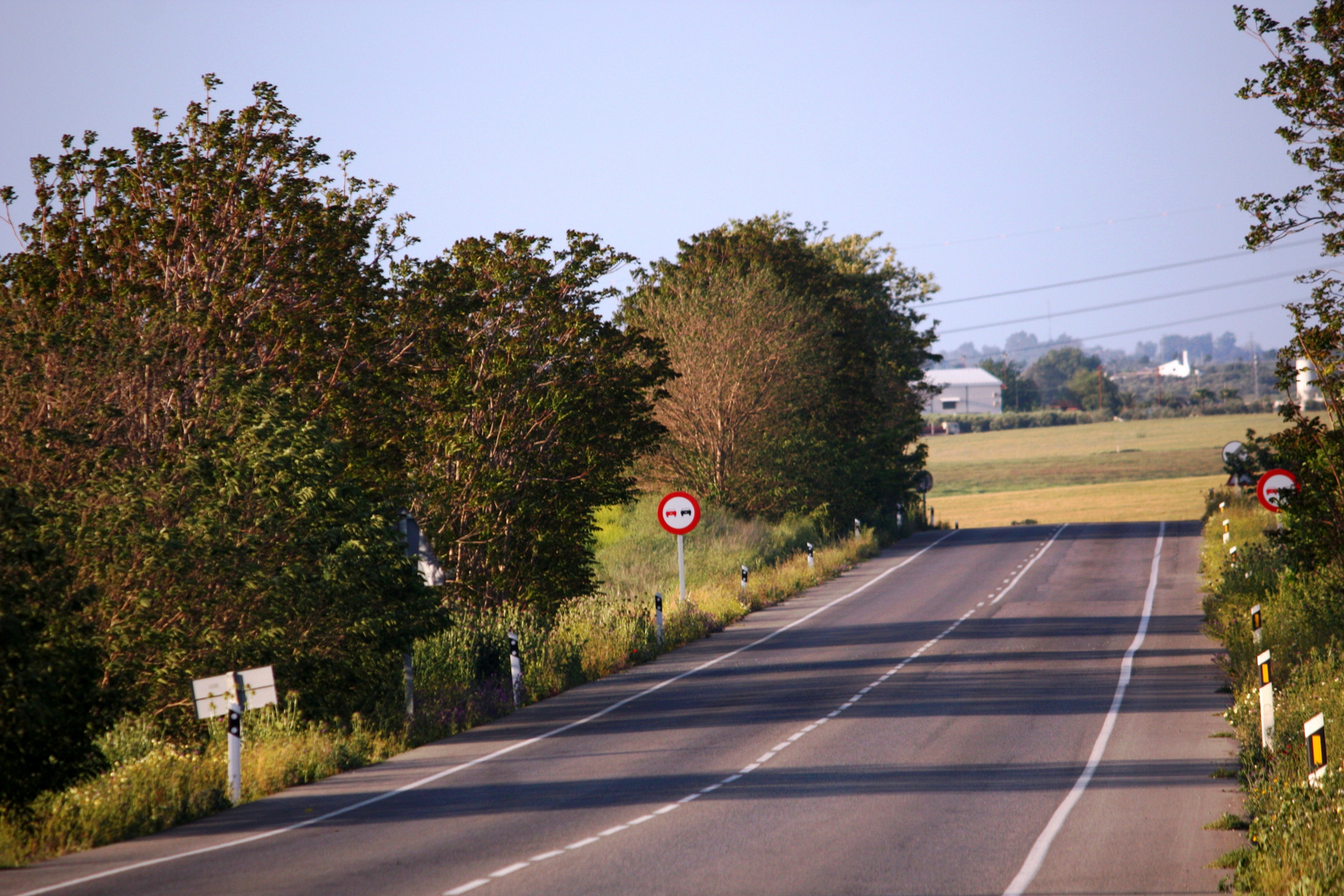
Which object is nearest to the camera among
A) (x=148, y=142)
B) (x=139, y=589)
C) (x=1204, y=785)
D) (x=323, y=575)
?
(x=1204, y=785)

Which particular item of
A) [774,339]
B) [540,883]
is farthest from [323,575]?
[774,339]

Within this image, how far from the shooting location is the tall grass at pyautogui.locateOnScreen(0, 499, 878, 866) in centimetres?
1107

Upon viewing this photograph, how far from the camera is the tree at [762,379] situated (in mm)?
42969

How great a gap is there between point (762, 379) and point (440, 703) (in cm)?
2733

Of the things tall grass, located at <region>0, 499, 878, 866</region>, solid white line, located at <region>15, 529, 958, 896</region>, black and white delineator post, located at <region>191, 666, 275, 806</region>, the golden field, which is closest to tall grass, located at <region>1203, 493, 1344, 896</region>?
solid white line, located at <region>15, 529, 958, 896</region>

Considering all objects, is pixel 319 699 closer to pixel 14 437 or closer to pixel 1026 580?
pixel 14 437

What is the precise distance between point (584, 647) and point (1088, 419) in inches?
5808

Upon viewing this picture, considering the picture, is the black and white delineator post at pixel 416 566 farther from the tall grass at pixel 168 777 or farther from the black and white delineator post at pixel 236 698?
the black and white delineator post at pixel 236 698

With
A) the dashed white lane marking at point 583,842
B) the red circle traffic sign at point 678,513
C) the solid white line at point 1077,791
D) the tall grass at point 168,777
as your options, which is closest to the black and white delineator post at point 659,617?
the red circle traffic sign at point 678,513

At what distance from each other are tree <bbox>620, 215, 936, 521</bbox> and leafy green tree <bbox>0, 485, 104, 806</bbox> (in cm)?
3063

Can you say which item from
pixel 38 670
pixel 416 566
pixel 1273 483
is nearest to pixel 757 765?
pixel 416 566

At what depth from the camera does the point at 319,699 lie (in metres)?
15.1

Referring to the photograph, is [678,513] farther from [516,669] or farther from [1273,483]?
[1273,483]

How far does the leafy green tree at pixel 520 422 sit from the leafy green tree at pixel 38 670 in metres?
12.4
